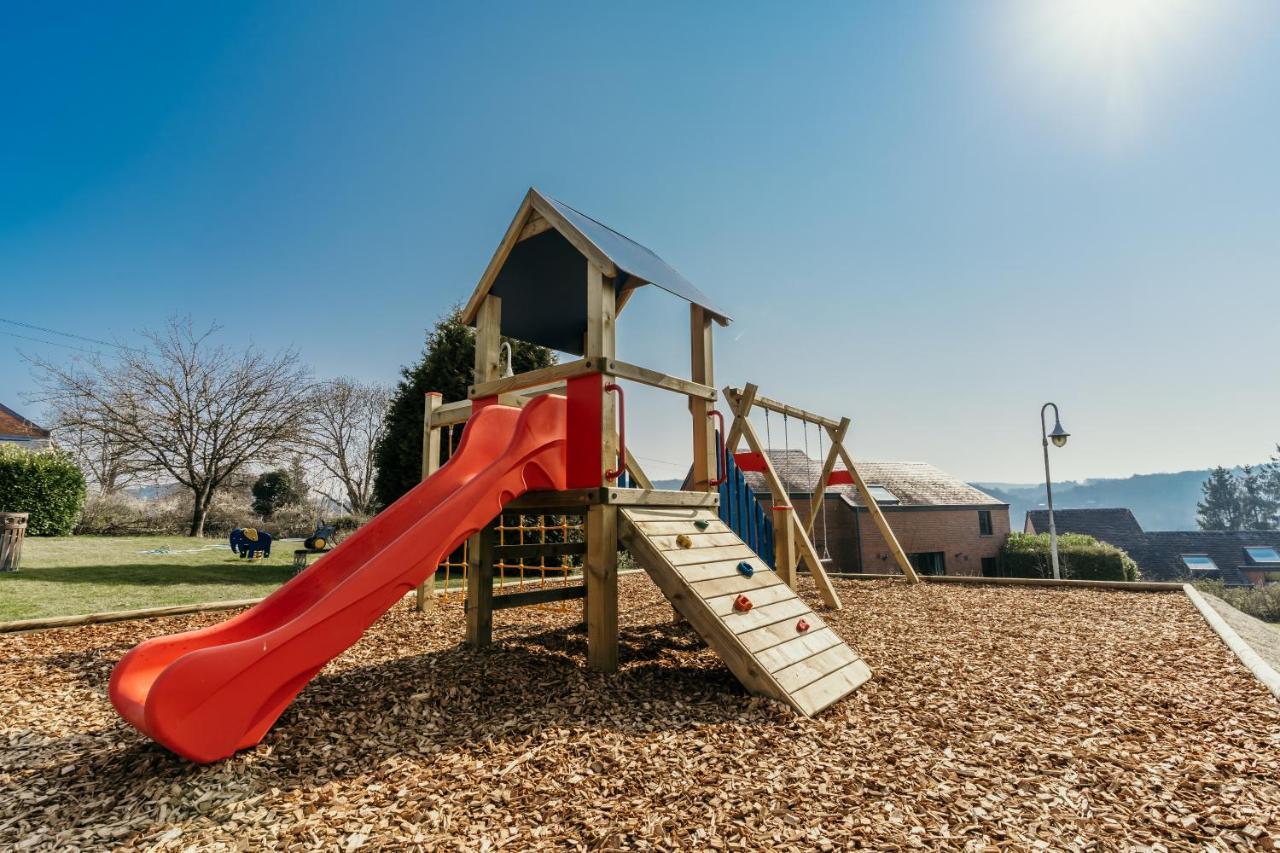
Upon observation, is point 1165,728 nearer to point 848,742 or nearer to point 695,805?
point 848,742

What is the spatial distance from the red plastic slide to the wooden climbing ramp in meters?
0.96

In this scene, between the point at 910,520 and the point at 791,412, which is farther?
the point at 910,520

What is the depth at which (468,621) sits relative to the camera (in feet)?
17.4

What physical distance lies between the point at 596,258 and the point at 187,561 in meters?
11.9

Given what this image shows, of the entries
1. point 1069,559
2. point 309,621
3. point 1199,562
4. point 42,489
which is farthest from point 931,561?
point 1199,562

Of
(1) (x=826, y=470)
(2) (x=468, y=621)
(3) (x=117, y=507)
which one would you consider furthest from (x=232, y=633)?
(3) (x=117, y=507)

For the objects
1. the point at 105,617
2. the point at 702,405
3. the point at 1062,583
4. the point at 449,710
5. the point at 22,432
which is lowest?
the point at 1062,583

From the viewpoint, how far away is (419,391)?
494 inches

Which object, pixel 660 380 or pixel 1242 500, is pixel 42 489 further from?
pixel 1242 500

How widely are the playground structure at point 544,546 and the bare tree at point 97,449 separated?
19747mm

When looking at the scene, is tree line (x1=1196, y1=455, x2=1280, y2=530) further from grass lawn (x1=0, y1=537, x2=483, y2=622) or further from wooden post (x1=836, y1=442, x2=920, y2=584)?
grass lawn (x1=0, y1=537, x2=483, y2=622)

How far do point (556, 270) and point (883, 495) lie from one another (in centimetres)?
2804

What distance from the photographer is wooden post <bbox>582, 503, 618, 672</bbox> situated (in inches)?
179

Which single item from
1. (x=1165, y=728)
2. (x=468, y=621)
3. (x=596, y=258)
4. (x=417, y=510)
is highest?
(x=596, y=258)
